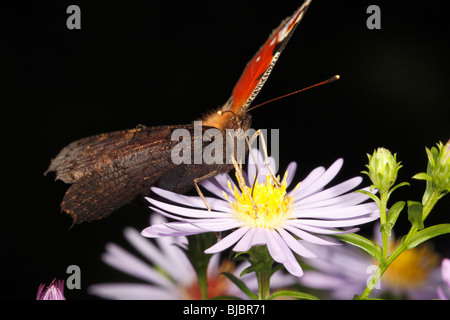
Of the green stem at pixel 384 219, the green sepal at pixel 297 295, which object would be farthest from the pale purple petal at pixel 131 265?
the green stem at pixel 384 219

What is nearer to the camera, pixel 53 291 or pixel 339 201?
pixel 53 291

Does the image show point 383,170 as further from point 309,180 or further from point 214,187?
point 214,187

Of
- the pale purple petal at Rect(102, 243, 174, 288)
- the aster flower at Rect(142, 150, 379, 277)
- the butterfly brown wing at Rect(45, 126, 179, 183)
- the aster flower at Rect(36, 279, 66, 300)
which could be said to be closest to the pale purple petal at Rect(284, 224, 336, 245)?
the aster flower at Rect(142, 150, 379, 277)

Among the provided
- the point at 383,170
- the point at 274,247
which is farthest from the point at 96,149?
the point at 383,170

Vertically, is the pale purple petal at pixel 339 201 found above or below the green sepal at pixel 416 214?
above

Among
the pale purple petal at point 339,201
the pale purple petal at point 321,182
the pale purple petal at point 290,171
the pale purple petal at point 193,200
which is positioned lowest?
the pale purple petal at point 339,201

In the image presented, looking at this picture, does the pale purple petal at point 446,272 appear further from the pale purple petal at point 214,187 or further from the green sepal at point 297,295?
the pale purple petal at point 214,187

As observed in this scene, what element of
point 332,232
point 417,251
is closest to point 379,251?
point 332,232

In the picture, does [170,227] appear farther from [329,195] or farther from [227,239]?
[329,195]
